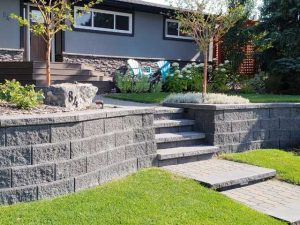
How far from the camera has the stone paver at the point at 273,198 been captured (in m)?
4.38

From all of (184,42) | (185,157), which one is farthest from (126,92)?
(185,157)

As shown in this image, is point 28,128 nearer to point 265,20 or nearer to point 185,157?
point 185,157

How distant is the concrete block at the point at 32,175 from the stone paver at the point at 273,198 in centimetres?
213

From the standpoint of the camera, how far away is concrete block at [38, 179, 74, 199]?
4.02 metres

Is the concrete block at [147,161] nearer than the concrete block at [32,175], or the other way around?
the concrete block at [32,175]

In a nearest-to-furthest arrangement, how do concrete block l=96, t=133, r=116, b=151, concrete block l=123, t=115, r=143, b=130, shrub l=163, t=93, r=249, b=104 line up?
concrete block l=96, t=133, r=116, b=151
concrete block l=123, t=115, r=143, b=130
shrub l=163, t=93, r=249, b=104

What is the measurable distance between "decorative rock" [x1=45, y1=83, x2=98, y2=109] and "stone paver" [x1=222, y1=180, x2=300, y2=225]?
7.13 feet

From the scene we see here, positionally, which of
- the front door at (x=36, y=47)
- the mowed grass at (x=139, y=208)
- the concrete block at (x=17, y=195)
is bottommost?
the mowed grass at (x=139, y=208)

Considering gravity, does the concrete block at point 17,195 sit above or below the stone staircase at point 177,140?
below

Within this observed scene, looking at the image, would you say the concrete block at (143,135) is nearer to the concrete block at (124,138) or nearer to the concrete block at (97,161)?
the concrete block at (124,138)

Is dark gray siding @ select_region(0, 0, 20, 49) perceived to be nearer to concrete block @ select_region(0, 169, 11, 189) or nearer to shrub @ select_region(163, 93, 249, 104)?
shrub @ select_region(163, 93, 249, 104)

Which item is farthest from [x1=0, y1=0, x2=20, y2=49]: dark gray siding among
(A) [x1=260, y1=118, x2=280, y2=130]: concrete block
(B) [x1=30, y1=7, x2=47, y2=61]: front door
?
(A) [x1=260, y1=118, x2=280, y2=130]: concrete block

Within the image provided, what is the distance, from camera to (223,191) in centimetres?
498

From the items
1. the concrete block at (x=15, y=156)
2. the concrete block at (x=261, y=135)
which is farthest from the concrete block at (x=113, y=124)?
the concrete block at (x=261, y=135)
